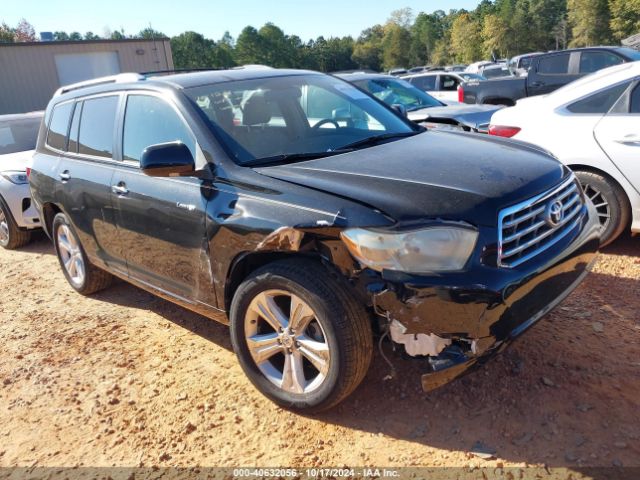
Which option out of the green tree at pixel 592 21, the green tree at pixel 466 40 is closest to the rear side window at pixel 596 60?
the green tree at pixel 592 21

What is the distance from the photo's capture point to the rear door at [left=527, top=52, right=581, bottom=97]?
11.3 meters

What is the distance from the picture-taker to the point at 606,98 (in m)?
4.60

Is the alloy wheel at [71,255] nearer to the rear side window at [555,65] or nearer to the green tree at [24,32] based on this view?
the rear side window at [555,65]

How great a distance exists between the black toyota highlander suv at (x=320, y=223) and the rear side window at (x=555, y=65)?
29.8ft

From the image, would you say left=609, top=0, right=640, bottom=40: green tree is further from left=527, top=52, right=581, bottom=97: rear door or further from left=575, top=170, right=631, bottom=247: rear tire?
left=575, top=170, right=631, bottom=247: rear tire

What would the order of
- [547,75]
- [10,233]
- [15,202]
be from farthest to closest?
[547,75] < [10,233] < [15,202]

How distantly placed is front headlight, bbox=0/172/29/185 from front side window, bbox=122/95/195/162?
142 inches

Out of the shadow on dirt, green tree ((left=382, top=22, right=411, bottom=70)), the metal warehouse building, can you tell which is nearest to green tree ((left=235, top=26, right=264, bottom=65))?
green tree ((left=382, top=22, right=411, bottom=70))

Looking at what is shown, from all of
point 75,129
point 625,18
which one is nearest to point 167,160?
point 75,129

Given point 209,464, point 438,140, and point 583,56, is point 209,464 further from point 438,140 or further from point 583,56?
point 583,56

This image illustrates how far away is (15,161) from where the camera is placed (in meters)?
6.91

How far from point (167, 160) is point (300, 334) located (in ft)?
3.92

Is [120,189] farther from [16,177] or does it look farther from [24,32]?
[24,32]

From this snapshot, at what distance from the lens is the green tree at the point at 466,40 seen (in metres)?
80.5
